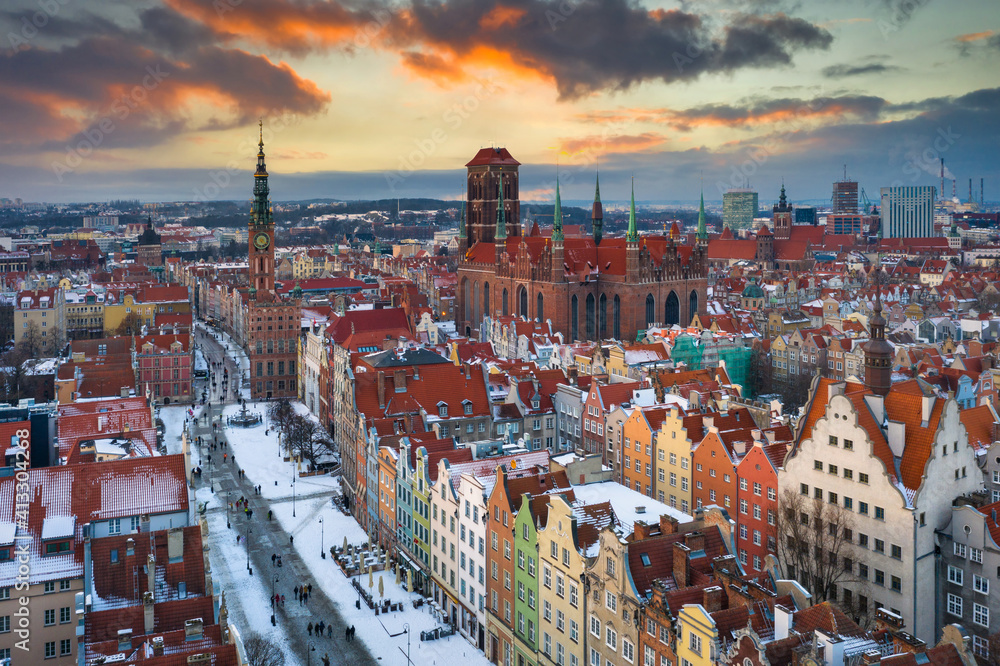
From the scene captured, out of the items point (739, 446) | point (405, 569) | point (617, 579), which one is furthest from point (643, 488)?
point (617, 579)

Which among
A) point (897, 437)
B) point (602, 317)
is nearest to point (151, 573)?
point (897, 437)

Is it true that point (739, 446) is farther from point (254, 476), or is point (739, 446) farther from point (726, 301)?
point (726, 301)

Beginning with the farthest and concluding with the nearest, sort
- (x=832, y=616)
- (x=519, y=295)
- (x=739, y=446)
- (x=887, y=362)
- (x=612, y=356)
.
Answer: (x=519, y=295), (x=612, y=356), (x=739, y=446), (x=887, y=362), (x=832, y=616)

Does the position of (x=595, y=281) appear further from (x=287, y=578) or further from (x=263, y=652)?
(x=263, y=652)

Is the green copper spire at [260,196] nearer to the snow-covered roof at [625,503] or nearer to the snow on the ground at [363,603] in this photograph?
the snow on the ground at [363,603]

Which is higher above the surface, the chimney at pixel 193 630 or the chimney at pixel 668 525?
the chimney at pixel 668 525

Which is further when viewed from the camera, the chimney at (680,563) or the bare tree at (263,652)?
the bare tree at (263,652)

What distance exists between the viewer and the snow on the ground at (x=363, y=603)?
50844mm

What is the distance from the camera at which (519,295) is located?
138250 mm

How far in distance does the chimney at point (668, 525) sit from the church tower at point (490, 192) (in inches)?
4647

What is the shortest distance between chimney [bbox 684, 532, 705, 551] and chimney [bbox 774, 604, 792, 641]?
23.3ft

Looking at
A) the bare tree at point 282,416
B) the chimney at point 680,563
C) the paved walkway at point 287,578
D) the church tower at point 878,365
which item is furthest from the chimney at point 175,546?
the bare tree at point 282,416

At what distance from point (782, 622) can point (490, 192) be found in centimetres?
13241

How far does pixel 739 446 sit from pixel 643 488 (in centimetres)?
1017
